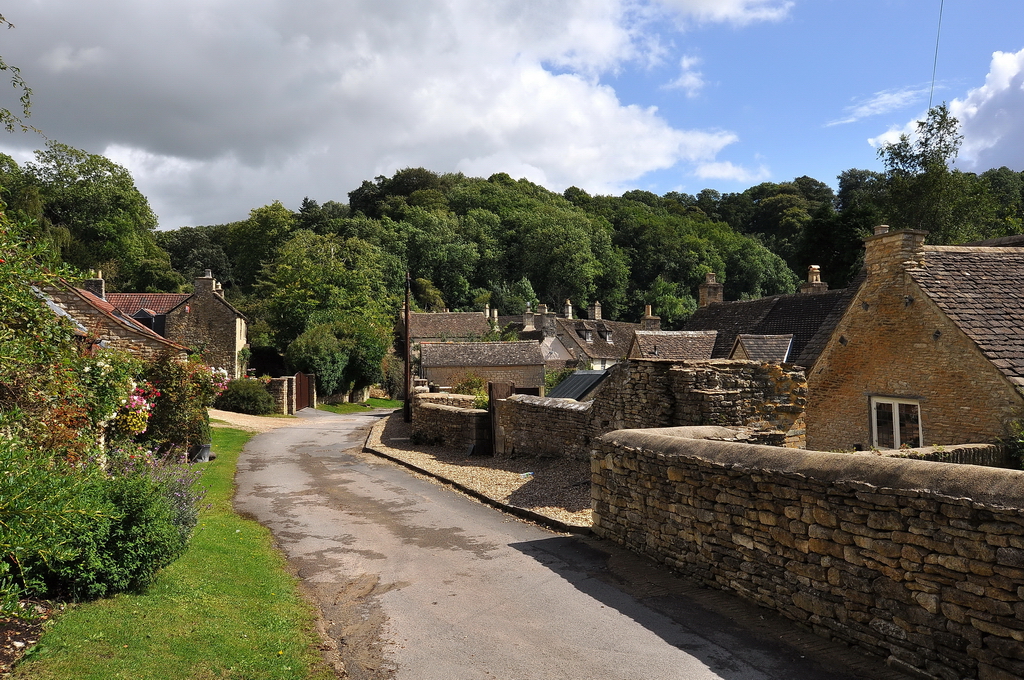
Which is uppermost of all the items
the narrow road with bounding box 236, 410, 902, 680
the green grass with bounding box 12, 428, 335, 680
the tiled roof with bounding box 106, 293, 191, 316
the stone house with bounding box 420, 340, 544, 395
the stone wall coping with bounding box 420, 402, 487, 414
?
the tiled roof with bounding box 106, 293, 191, 316

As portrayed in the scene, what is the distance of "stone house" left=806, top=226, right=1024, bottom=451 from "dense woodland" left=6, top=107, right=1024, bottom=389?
94.6ft

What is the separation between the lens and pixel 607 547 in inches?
364

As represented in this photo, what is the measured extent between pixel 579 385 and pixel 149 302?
122 ft

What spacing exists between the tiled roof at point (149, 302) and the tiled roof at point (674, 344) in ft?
113

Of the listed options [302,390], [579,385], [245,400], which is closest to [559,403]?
[579,385]

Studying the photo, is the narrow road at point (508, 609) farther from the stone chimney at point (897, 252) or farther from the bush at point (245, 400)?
the bush at point (245, 400)

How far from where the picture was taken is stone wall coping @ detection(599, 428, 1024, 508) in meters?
4.64

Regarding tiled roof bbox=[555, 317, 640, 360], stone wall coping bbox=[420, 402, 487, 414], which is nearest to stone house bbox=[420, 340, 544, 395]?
tiled roof bbox=[555, 317, 640, 360]

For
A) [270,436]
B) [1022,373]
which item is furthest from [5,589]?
[270,436]

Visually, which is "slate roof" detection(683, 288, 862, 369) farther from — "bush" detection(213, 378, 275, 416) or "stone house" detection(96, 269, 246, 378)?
"stone house" detection(96, 269, 246, 378)

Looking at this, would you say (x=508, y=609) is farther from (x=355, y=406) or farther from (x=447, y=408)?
(x=355, y=406)

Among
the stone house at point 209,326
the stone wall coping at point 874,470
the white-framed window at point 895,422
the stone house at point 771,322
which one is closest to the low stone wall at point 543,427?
the white-framed window at point 895,422

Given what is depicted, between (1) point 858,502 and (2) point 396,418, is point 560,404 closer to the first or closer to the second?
(1) point 858,502

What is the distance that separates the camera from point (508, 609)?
23.4 feet
